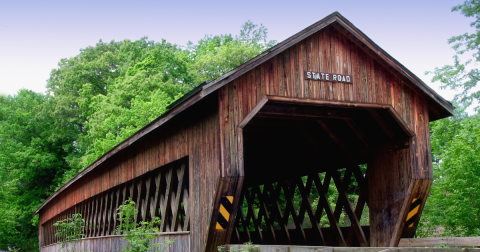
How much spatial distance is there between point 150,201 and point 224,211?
14.7 ft

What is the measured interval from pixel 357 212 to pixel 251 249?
18.0ft

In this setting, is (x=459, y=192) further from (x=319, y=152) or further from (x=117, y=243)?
(x=117, y=243)

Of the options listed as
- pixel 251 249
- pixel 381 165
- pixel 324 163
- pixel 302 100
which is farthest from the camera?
pixel 324 163

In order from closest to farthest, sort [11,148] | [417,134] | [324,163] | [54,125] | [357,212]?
[417,134] < [357,212] < [324,163] < [11,148] < [54,125]

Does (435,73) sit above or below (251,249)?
above

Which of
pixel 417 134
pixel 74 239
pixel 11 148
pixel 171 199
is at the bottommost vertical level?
pixel 74 239

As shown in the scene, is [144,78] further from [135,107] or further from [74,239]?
[74,239]

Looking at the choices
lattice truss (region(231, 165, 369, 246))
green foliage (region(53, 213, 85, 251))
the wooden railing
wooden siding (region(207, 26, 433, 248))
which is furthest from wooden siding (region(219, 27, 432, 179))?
green foliage (region(53, 213, 85, 251))

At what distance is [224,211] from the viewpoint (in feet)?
27.1

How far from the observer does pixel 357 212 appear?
11.5m

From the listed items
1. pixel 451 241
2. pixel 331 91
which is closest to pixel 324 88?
pixel 331 91

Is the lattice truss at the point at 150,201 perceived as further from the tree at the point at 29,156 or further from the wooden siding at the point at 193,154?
the tree at the point at 29,156

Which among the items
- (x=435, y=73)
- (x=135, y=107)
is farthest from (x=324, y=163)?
(x=435, y=73)

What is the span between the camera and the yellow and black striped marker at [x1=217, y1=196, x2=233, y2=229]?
820 cm
